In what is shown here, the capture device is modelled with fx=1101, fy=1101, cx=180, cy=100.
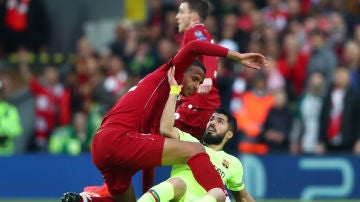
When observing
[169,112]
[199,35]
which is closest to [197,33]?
[199,35]

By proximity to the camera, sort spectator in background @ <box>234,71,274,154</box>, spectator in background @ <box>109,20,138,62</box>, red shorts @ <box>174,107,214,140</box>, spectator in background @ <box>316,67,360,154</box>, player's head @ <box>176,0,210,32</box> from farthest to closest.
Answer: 1. spectator in background @ <box>109,20,138,62</box>
2. spectator in background @ <box>234,71,274,154</box>
3. spectator in background @ <box>316,67,360,154</box>
4. player's head @ <box>176,0,210,32</box>
5. red shorts @ <box>174,107,214,140</box>

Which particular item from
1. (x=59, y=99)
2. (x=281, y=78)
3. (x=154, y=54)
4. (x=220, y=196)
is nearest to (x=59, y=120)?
(x=59, y=99)

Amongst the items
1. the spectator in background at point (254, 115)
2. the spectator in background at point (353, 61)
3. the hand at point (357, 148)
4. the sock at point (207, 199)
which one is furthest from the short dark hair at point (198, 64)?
the spectator in background at point (353, 61)

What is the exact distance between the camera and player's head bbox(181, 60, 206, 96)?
10422 millimetres

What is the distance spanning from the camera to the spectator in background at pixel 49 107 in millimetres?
17406

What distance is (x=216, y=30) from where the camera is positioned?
17.0m

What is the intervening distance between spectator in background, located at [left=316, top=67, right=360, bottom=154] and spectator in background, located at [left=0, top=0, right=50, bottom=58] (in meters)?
5.86

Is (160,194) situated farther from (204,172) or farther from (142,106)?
(142,106)

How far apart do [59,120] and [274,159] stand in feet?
12.9

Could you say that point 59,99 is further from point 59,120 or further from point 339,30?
point 339,30

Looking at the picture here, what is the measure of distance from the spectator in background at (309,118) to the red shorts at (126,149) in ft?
19.7

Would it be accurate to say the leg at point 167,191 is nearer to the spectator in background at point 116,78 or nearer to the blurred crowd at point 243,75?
the blurred crowd at point 243,75

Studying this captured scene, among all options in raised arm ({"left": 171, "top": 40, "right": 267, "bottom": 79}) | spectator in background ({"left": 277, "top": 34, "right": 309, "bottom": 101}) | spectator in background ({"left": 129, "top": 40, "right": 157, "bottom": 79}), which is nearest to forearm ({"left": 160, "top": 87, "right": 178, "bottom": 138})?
raised arm ({"left": 171, "top": 40, "right": 267, "bottom": 79})

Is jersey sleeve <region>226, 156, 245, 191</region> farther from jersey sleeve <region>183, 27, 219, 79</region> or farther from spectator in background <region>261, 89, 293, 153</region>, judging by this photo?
spectator in background <region>261, 89, 293, 153</region>
